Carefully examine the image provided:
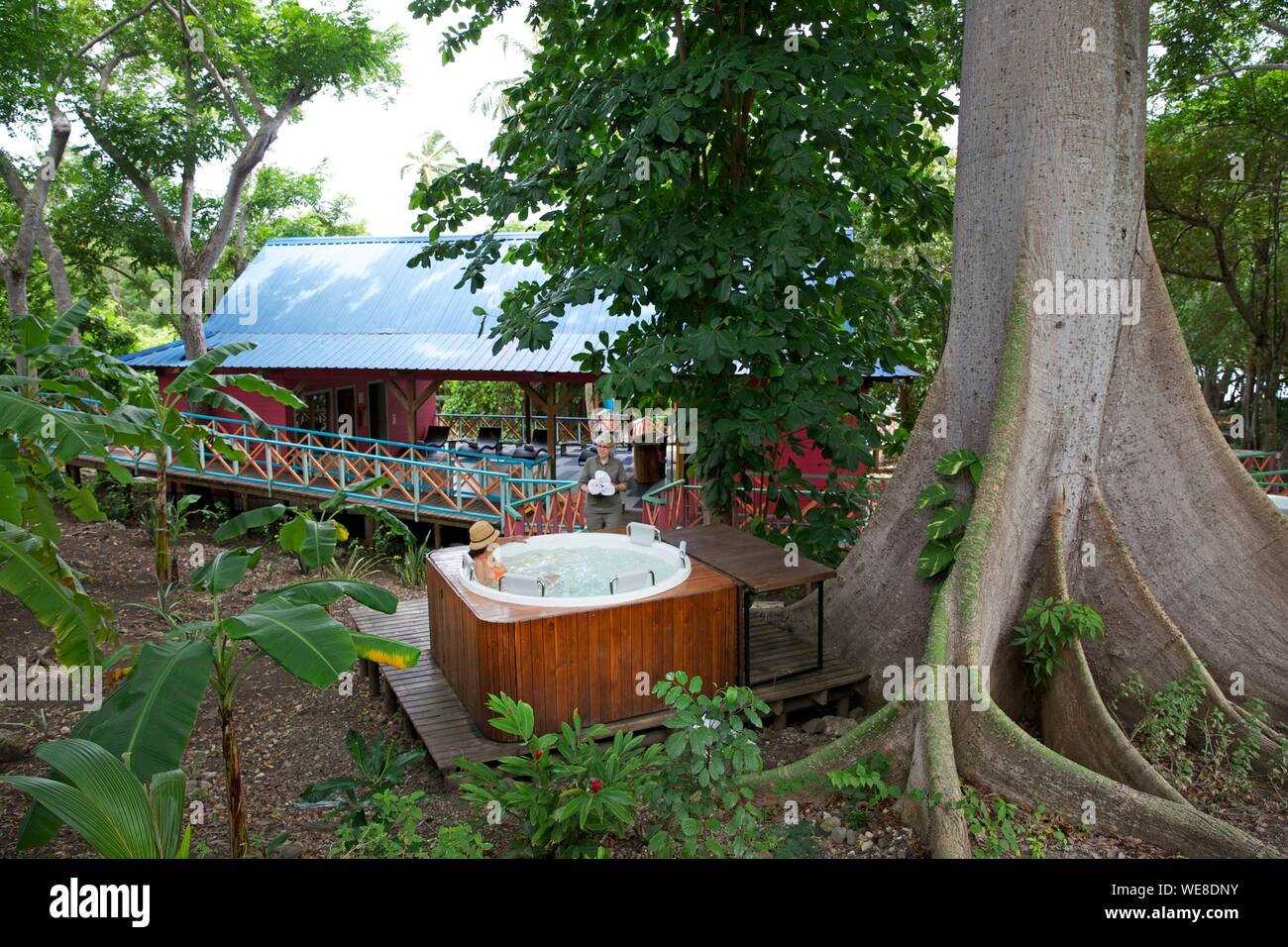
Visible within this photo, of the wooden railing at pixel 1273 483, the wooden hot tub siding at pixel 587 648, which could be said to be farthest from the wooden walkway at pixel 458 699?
the wooden railing at pixel 1273 483

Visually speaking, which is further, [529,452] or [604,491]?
[529,452]

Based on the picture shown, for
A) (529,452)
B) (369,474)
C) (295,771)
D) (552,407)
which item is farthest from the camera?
(529,452)

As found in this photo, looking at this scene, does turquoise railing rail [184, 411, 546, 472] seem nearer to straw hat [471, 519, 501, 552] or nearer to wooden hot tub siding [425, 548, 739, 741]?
straw hat [471, 519, 501, 552]

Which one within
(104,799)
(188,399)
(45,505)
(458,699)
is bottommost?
(458,699)

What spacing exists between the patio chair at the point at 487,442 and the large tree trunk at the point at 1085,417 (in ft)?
43.7

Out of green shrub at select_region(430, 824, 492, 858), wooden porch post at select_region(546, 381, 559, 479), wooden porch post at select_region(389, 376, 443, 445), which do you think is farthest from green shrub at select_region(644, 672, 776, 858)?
wooden porch post at select_region(389, 376, 443, 445)

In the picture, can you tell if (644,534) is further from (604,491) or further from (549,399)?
(549,399)

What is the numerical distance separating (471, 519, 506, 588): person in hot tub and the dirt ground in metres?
1.32

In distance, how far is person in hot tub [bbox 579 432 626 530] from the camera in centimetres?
891

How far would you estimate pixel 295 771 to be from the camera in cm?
584

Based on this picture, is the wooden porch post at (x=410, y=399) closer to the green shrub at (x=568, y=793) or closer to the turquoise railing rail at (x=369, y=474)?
the turquoise railing rail at (x=369, y=474)

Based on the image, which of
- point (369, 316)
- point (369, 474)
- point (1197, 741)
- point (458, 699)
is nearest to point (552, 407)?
point (369, 474)

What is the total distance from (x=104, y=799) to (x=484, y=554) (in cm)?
366
